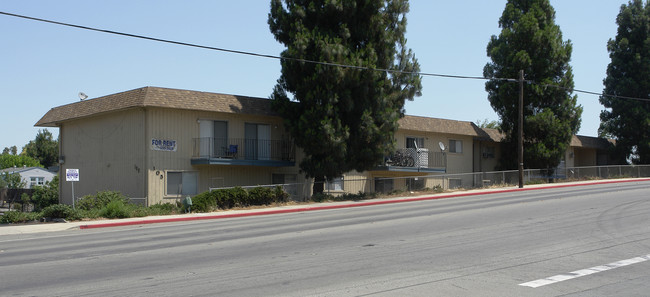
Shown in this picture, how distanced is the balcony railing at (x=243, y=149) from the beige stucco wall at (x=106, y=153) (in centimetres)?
295

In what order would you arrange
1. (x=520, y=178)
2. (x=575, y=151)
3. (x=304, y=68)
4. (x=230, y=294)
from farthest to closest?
(x=575, y=151) → (x=520, y=178) → (x=304, y=68) → (x=230, y=294)

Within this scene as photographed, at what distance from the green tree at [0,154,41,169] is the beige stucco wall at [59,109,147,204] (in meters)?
61.9

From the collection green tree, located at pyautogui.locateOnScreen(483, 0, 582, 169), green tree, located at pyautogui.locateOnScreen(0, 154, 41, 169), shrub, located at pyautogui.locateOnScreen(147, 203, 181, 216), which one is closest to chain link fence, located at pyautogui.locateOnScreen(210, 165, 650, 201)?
green tree, located at pyautogui.locateOnScreen(483, 0, 582, 169)

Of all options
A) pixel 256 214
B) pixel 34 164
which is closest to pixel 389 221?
pixel 256 214

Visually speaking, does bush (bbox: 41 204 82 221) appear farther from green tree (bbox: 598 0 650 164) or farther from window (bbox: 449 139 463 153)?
green tree (bbox: 598 0 650 164)

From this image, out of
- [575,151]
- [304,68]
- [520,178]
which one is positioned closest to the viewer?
[304,68]

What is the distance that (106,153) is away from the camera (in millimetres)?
32375

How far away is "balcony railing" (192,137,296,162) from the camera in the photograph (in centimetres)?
3077

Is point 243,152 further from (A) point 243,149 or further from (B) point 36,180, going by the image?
(B) point 36,180

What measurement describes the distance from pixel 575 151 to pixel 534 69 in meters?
14.7

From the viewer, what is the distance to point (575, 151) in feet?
173

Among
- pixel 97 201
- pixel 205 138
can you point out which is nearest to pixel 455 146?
pixel 205 138

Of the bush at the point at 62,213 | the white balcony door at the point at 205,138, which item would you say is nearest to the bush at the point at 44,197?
the white balcony door at the point at 205,138

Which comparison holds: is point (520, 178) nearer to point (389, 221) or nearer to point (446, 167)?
point (446, 167)
